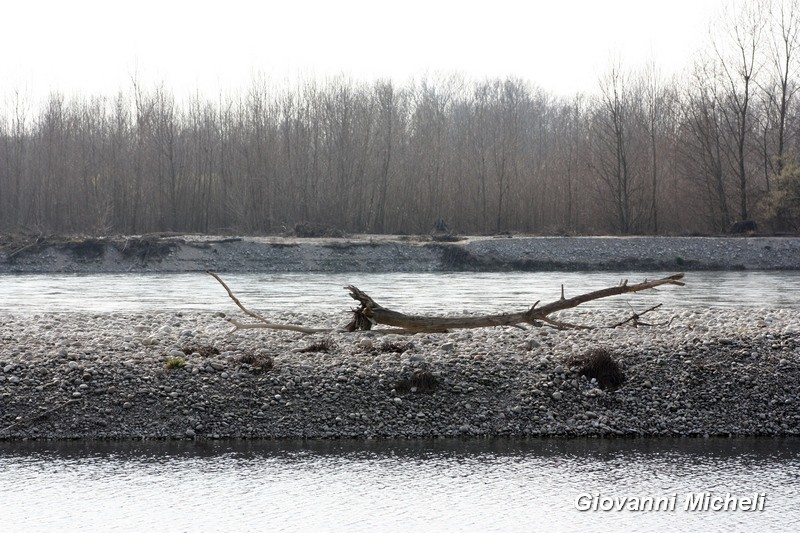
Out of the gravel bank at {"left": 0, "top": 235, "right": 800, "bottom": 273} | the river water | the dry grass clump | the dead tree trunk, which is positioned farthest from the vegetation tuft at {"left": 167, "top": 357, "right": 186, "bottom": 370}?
the gravel bank at {"left": 0, "top": 235, "right": 800, "bottom": 273}

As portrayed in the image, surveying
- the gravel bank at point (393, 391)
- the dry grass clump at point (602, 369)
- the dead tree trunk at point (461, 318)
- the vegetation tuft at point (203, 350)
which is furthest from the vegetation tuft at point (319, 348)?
the dry grass clump at point (602, 369)

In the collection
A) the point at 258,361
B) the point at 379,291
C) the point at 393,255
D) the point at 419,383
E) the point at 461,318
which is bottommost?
the point at 419,383

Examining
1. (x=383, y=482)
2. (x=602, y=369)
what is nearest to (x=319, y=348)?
(x=602, y=369)

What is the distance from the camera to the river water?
8.45 m

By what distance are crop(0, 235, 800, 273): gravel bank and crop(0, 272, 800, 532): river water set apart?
3114cm

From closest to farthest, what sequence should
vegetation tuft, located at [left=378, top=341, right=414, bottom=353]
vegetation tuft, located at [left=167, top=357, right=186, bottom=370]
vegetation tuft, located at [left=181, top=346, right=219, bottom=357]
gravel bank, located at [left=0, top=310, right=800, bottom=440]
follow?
gravel bank, located at [left=0, top=310, right=800, bottom=440]
vegetation tuft, located at [left=167, top=357, right=186, bottom=370]
vegetation tuft, located at [left=181, top=346, right=219, bottom=357]
vegetation tuft, located at [left=378, top=341, right=414, bottom=353]

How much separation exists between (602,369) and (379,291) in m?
17.0

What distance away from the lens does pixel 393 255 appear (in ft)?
142

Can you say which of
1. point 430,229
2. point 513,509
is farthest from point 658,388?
point 430,229

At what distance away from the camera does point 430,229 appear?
5441 cm

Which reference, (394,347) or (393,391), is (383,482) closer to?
(393,391)

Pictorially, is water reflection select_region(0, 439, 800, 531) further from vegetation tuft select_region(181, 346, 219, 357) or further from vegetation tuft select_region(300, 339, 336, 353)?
vegetation tuft select_region(300, 339, 336, 353)

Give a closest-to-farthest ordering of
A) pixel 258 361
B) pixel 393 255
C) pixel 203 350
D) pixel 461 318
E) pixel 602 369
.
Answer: pixel 602 369 < pixel 258 361 < pixel 203 350 < pixel 461 318 < pixel 393 255

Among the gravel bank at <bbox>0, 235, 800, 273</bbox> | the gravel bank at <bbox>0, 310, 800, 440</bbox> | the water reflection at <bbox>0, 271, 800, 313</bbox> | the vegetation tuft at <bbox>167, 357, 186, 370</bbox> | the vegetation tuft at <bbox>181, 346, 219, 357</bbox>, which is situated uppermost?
the gravel bank at <bbox>0, 235, 800, 273</bbox>
